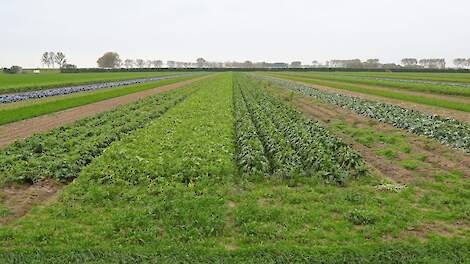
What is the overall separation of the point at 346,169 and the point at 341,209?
11.0ft

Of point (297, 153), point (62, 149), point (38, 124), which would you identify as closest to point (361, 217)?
point (297, 153)

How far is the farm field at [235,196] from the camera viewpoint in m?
7.12

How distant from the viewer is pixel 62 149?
14.3m

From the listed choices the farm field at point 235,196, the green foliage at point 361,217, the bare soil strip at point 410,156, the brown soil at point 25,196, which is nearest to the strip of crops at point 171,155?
the farm field at point 235,196

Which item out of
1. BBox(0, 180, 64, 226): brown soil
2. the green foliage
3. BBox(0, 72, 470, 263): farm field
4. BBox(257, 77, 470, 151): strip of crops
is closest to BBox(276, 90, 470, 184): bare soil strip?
BBox(0, 72, 470, 263): farm field

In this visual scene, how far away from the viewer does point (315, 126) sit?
1919 cm

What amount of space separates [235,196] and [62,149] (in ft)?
25.0

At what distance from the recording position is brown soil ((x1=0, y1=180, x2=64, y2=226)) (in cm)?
900

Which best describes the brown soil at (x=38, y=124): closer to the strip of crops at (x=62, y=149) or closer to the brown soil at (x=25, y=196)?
the strip of crops at (x=62, y=149)

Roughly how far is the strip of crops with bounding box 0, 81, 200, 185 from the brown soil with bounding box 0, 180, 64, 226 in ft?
1.44

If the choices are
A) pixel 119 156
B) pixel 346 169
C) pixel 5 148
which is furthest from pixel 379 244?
pixel 5 148

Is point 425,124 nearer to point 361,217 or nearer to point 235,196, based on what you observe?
point 361,217

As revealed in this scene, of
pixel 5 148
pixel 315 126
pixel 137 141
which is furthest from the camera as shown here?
pixel 315 126

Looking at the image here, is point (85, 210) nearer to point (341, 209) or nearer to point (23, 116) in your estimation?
point (341, 209)
